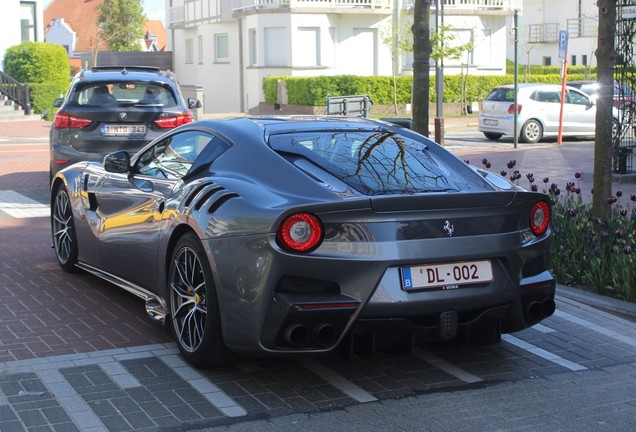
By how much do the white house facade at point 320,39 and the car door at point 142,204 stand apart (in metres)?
36.2

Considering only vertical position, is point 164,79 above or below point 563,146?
above

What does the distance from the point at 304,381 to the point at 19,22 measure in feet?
127

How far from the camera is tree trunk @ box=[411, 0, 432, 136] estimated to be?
11.6 metres

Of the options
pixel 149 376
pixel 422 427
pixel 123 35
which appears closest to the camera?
pixel 422 427

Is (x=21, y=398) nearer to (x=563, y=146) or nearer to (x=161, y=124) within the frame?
(x=161, y=124)

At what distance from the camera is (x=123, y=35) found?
251ft

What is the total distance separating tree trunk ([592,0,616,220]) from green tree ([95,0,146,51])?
69.3 m

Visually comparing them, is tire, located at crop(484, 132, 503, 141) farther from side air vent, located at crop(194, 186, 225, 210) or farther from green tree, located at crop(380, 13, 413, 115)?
side air vent, located at crop(194, 186, 225, 210)

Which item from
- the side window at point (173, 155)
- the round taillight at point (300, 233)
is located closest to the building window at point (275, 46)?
the side window at point (173, 155)

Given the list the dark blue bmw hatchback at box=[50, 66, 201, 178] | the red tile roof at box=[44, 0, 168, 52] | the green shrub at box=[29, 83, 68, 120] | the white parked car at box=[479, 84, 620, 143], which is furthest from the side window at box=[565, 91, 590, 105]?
the red tile roof at box=[44, 0, 168, 52]

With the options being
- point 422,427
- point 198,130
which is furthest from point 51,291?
point 422,427

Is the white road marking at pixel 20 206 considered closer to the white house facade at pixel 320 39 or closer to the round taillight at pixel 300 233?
the round taillight at pixel 300 233

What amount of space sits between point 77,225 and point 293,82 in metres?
33.2

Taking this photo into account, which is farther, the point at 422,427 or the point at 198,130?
the point at 198,130
